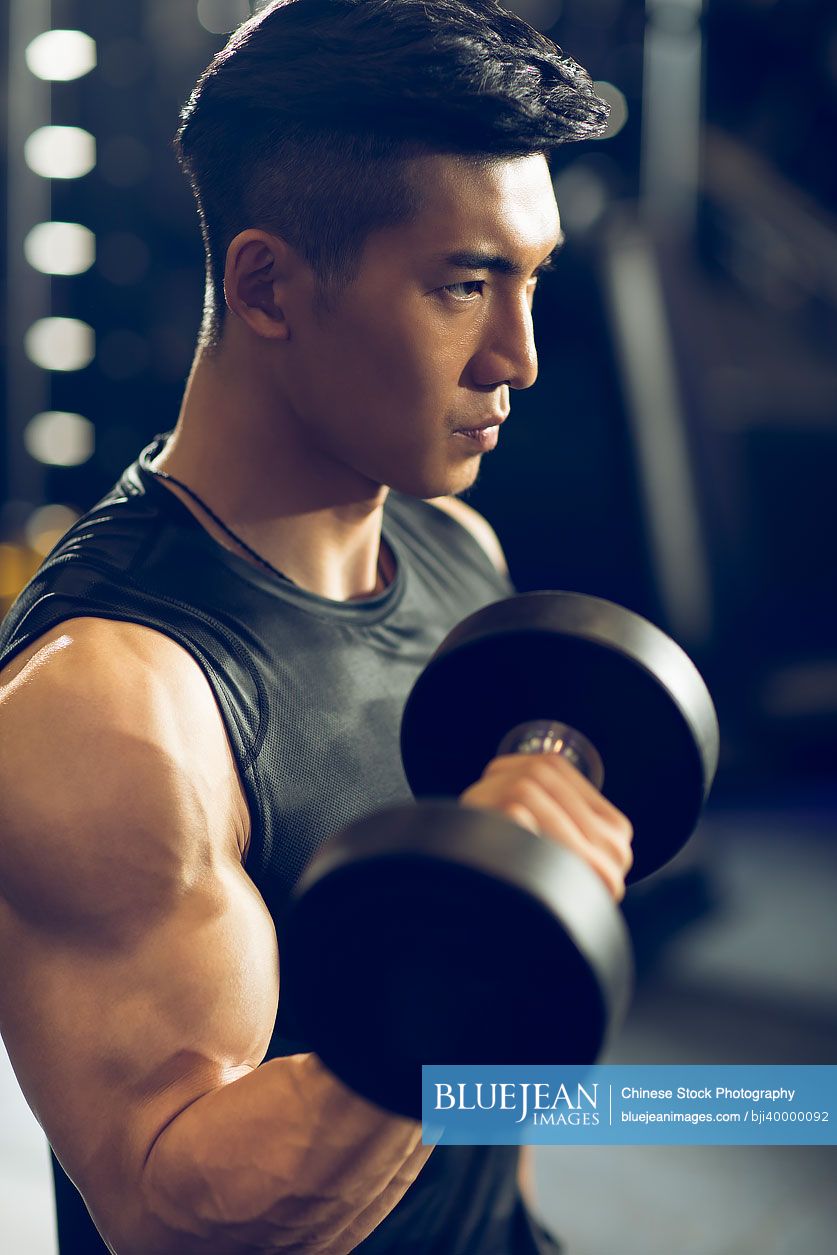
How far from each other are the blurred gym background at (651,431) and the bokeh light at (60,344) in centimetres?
1

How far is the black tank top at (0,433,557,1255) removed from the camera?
91cm

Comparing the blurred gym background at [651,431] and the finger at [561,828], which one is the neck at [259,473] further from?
the blurred gym background at [651,431]

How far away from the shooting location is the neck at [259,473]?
1.01 meters

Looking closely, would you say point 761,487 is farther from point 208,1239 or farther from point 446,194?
point 208,1239

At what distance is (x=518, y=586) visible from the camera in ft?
11.2

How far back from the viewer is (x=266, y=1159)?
0.75 m

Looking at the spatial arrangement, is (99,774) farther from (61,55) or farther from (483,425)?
(61,55)

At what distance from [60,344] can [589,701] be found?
4019 mm

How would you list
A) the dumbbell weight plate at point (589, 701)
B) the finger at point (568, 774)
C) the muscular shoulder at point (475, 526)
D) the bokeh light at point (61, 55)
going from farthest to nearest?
the bokeh light at point (61, 55) → the muscular shoulder at point (475, 526) → the dumbbell weight plate at point (589, 701) → the finger at point (568, 774)

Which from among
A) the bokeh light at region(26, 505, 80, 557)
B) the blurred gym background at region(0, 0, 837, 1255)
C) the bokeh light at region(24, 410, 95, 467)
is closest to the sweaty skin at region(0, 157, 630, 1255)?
the blurred gym background at region(0, 0, 837, 1255)

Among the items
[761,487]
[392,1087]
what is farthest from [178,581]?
[761,487]

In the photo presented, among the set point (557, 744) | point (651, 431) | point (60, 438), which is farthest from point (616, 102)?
point (557, 744)

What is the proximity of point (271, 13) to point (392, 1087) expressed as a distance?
2.55 feet

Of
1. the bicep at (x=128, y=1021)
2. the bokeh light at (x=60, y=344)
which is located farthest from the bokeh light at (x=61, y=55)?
the bicep at (x=128, y=1021)
